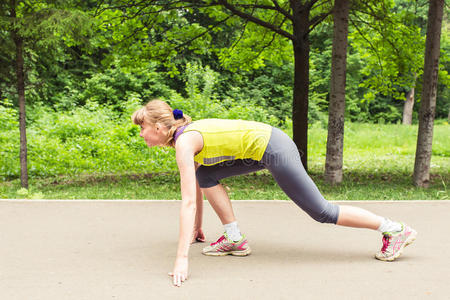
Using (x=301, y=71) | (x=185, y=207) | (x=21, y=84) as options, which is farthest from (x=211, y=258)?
(x=301, y=71)

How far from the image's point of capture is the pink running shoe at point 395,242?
11.1 feet

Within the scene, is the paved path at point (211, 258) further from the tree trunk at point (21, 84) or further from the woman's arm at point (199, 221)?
the tree trunk at point (21, 84)

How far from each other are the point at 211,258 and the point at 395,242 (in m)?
1.43

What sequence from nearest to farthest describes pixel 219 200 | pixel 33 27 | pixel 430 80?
pixel 219 200
pixel 33 27
pixel 430 80

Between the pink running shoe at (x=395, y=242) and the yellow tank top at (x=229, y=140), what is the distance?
1.19 m

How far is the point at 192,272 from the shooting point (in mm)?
3217

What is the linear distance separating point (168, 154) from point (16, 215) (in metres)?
7.43

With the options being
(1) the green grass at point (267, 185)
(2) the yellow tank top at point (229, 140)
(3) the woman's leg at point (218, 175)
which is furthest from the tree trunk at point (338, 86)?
(2) the yellow tank top at point (229, 140)

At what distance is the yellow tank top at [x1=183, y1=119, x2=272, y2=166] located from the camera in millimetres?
3100

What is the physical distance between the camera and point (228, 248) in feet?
11.8

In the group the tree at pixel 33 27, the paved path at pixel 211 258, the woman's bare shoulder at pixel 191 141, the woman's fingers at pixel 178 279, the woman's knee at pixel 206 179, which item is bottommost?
the paved path at pixel 211 258

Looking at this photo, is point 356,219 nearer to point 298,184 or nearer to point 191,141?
point 298,184

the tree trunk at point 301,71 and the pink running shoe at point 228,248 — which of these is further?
the tree trunk at point 301,71

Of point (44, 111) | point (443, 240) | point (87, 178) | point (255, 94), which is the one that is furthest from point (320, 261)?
point (255, 94)
